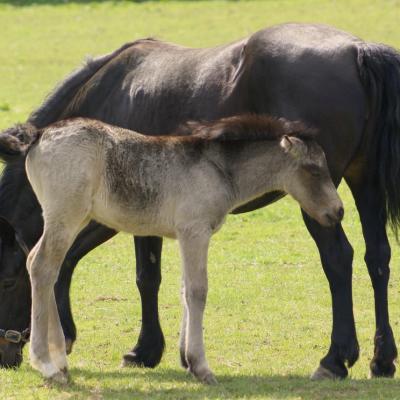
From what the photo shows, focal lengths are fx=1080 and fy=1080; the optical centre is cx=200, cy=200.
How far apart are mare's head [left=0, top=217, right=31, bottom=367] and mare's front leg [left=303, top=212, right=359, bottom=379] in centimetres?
220

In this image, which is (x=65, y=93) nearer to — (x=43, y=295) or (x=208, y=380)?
(x=43, y=295)

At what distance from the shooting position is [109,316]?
10.2 metres

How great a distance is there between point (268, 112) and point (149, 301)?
204 cm

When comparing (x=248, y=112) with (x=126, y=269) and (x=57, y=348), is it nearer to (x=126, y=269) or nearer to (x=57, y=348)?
(x=57, y=348)

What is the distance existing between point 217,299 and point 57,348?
3577 millimetres

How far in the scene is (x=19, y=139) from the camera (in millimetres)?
7008

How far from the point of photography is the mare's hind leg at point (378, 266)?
25.4 ft

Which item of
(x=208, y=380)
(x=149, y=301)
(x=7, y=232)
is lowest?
(x=149, y=301)

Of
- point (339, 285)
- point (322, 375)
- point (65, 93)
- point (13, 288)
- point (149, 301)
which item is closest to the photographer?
point (322, 375)

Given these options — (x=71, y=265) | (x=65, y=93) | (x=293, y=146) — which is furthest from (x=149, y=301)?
(x=293, y=146)

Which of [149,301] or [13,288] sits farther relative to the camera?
[149,301]

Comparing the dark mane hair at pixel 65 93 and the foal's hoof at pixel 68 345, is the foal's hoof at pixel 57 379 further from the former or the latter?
the dark mane hair at pixel 65 93

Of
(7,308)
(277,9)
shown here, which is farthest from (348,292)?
(277,9)

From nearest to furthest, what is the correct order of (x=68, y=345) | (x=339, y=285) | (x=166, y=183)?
(x=166, y=183)
(x=339, y=285)
(x=68, y=345)
